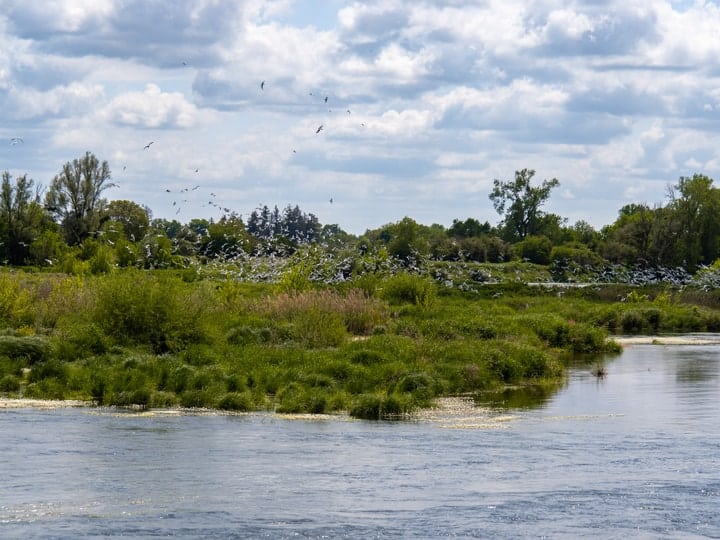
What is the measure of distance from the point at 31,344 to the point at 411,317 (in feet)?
60.8

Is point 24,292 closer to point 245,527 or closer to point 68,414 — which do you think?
point 68,414

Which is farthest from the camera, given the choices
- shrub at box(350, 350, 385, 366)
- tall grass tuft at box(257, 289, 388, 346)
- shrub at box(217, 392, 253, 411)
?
tall grass tuft at box(257, 289, 388, 346)

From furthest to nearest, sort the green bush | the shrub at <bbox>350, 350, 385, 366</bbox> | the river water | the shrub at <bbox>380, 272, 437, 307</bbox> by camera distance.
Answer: the shrub at <bbox>380, 272, 437, 307</bbox> < the shrub at <bbox>350, 350, 385, 366</bbox> < the green bush < the river water

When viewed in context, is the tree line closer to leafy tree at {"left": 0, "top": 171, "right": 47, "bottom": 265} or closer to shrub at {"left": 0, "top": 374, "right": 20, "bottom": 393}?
leafy tree at {"left": 0, "top": 171, "right": 47, "bottom": 265}

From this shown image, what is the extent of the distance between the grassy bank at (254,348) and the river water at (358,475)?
185 cm

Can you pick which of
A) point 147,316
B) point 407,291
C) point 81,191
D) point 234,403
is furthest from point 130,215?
point 234,403

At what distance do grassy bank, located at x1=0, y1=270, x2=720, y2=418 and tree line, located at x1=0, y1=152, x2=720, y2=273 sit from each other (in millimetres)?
21569

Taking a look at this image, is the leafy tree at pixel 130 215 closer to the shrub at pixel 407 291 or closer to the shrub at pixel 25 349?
the shrub at pixel 407 291

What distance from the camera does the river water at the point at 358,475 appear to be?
17922mm

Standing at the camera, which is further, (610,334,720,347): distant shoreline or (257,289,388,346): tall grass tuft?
(610,334,720,347): distant shoreline

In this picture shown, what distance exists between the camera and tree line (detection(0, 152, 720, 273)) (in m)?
84.4

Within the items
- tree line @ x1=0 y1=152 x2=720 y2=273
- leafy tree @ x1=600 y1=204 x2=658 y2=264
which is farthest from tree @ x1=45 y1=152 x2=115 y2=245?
leafy tree @ x1=600 y1=204 x2=658 y2=264

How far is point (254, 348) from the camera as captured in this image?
113 feet

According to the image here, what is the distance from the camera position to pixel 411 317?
47.3m
